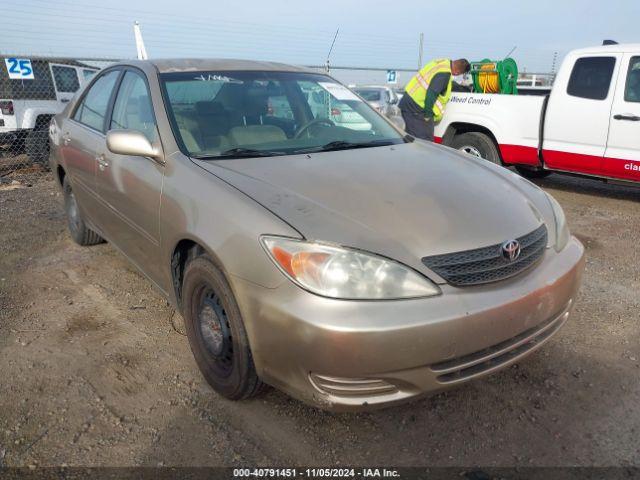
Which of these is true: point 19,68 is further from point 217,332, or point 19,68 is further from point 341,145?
point 217,332

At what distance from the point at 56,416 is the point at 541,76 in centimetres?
1600

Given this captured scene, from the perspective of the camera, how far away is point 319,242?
6.42 feet

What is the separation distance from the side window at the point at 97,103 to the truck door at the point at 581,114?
4912 millimetres

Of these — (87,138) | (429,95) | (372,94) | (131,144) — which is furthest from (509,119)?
(372,94)

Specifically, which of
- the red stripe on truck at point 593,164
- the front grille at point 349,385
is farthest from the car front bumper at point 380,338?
the red stripe on truck at point 593,164

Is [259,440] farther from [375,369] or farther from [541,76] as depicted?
[541,76]

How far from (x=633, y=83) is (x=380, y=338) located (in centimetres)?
537

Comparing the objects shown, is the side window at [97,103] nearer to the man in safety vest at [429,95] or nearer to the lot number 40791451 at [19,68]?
the man in safety vest at [429,95]

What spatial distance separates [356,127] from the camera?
3330 millimetres

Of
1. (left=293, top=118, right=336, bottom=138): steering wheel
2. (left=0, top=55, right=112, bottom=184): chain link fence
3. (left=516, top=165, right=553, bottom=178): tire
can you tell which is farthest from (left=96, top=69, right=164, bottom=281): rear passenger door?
(left=516, top=165, right=553, bottom=178): tire

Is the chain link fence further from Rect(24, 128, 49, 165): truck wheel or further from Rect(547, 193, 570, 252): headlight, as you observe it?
Rect(547, 193, 570, 252): headlight

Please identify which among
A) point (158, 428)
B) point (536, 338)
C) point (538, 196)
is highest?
point (538, 196)

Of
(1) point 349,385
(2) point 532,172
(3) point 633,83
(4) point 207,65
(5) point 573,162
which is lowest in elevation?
(2) point 532,172

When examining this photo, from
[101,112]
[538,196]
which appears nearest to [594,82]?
[538,196]
